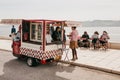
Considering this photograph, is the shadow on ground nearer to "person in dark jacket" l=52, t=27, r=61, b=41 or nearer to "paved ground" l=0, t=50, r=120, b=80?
"paved ground" l=0, t=50, r=120, b=80

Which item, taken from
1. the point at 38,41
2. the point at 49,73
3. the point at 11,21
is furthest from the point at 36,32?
the point at 49,73

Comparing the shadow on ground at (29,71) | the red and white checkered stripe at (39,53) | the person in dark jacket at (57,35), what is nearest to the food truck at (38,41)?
the red and white checkered stripe at (39,53)

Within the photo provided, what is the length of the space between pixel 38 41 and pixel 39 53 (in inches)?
29.4

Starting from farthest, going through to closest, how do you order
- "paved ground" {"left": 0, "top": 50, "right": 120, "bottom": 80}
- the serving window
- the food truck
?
the serving window, the food truck, "paved ground" {"left": 0, "top": 50, "right": 120, "bottom": 80}

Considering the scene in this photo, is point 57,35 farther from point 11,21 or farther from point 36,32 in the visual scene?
point 11,21

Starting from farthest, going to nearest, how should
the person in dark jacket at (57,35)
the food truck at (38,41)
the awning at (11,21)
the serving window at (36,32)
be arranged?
1. the person in dark jacket at (57,35)
2. the awning at (11,21)
3. the serving window at (36,32)
4. the food truck at (38,41)

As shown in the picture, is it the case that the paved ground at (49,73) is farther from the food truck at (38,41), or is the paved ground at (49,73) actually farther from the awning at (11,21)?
the awning at (11,21)

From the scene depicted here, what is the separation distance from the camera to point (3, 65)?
9.94 meters

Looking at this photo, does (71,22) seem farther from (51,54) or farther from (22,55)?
(22,55)

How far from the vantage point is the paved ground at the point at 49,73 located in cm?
799

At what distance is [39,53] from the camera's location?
360 inches

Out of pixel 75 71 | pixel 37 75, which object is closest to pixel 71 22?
pixel 75 71

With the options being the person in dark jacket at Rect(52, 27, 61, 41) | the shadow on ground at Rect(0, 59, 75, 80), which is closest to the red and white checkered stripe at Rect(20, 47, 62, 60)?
the shadow on ground at Rect(0, 59, 75, 80)

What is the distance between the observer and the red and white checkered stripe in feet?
29.7
